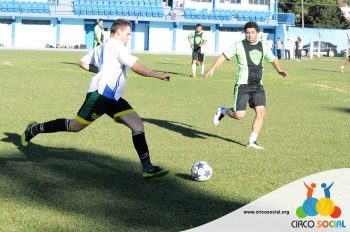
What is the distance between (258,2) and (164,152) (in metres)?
67.0

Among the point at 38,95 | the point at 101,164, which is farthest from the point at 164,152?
the point at 38,95

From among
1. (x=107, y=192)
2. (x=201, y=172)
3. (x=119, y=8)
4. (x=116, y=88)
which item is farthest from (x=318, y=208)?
(x=119, y=8)

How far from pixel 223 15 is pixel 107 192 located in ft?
211

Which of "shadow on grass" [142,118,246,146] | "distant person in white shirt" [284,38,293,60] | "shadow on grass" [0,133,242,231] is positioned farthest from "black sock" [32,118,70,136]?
"distant person in white shirt" [284,38,293,60]

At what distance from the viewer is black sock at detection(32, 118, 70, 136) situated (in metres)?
7.97

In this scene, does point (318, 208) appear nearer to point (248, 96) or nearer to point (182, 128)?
point (248, 96)

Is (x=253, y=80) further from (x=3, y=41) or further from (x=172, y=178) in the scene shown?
(x=3, y=41)

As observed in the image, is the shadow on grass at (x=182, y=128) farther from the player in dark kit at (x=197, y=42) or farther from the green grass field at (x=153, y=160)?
the player in dark kit at (x=197, y=42)

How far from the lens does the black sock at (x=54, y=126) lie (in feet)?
26.2

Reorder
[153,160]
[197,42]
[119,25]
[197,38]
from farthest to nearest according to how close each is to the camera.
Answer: [197,42]
[197,38]
[153,160]
[119,25]

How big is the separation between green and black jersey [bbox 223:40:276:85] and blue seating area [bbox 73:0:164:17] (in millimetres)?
56832

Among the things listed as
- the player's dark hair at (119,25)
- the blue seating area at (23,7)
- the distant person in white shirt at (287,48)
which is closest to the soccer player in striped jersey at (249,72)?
the player's dark hair at (119,25)

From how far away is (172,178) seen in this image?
7426 millimetres

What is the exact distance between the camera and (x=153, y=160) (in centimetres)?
847
